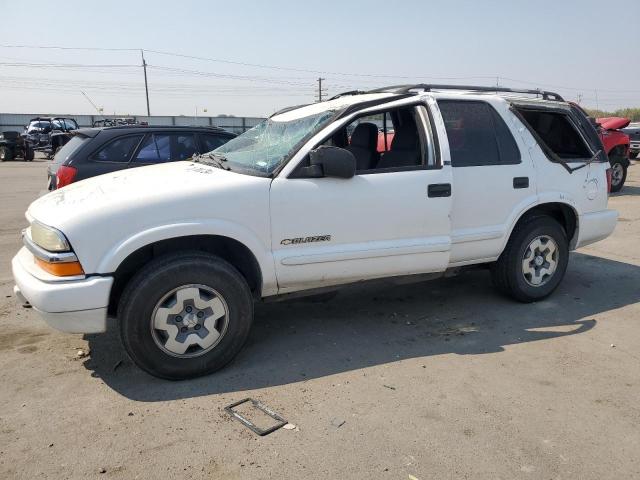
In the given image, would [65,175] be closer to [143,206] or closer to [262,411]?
[143,206]

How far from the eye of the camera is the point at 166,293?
3.41m

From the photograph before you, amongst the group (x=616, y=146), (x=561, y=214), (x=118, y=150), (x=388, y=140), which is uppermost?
(x=388, y=140)

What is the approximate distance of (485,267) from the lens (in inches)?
197

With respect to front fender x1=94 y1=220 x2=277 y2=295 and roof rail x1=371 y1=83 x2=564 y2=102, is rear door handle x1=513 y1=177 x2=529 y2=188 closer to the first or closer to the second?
roof rail x1=371 y1=83 x2=564 y2=102

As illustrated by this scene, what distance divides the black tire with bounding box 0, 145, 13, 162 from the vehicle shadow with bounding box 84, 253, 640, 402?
983 inches

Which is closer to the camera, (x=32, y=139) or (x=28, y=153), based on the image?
(x=28, y=153)

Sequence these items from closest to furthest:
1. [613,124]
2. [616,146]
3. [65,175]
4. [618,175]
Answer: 1. [65,175]
2. [616,146]
3. [613,124]
4. [618,175]

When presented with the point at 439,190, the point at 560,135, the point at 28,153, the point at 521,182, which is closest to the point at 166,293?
the point at 439,190

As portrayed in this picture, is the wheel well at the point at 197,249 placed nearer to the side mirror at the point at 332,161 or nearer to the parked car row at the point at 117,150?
the side mirror at the point at 332,161

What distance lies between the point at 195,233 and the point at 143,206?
0.36 metres

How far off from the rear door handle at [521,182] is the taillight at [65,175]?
16.9 feet

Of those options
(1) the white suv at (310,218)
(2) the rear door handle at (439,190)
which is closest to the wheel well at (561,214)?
(1) the white suv at (310,218)

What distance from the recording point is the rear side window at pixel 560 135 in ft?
17.4

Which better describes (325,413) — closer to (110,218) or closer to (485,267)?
(110,218)
